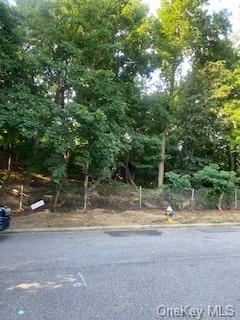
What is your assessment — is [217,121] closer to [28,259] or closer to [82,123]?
[82,123]

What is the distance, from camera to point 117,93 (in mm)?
14711

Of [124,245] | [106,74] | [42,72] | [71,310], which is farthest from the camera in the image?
[106,74]

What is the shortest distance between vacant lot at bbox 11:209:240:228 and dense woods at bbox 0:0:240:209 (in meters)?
1.41

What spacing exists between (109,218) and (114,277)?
25.5 feet

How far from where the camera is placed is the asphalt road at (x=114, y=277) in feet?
13.4

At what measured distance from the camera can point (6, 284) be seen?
4984 mm

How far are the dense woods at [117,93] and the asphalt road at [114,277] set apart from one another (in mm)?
4512

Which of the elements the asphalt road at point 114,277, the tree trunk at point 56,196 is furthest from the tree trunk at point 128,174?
the asphalt road at point 114,277

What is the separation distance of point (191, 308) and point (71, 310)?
4.68ft

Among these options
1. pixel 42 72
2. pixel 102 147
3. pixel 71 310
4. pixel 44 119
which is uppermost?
pixel 42 72

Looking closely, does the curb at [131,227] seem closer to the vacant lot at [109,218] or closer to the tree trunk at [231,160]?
the vacant lot at [109,218]

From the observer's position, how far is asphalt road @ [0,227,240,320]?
4082mm

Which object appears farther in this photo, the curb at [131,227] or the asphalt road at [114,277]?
the curb at [131,227]

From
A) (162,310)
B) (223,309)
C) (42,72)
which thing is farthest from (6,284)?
(42,72)
